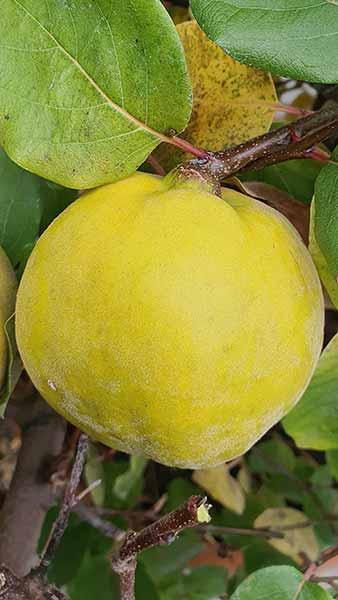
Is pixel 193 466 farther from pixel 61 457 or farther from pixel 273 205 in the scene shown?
pixel 61 457

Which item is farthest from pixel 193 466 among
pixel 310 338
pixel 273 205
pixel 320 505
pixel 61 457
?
pixel 320 505

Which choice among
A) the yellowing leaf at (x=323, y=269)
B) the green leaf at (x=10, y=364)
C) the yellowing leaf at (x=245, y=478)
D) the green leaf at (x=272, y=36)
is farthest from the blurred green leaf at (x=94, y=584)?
the green leaf at (x=272, y=36)

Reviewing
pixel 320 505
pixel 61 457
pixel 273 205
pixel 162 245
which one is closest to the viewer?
pixel 162 245

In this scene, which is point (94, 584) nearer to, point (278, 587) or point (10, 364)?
point (278, 587)

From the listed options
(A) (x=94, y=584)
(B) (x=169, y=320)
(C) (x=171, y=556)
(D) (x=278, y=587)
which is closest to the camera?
(B) (x=169, y=320)

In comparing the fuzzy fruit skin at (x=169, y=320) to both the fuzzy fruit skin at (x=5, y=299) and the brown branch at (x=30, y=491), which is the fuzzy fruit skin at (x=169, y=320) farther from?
the brown branch at (x=30, y=491)

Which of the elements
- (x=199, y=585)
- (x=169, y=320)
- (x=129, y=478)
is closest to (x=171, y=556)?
(x=199, y=585)
